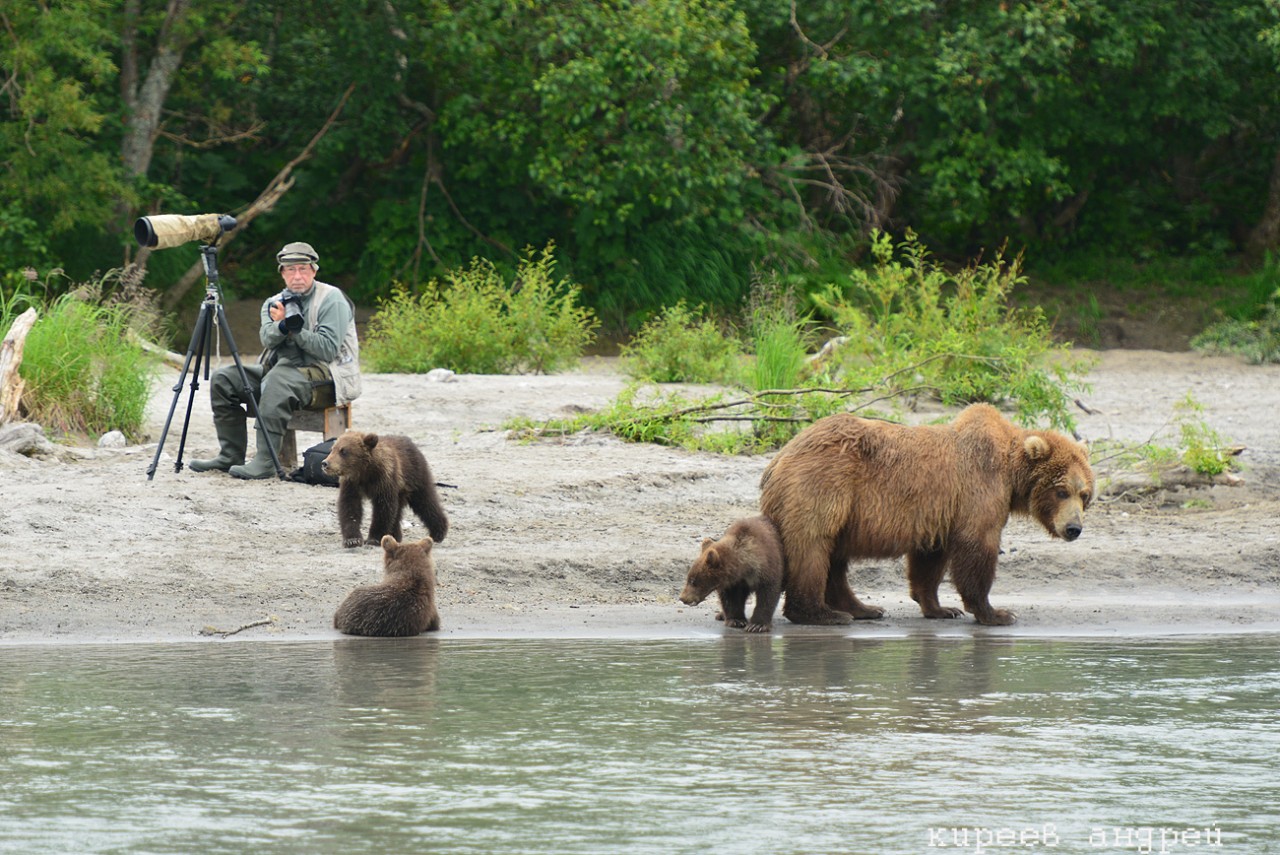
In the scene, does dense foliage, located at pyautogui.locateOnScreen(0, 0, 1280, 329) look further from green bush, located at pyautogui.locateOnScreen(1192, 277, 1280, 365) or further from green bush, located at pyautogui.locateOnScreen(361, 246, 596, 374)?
green bush, located at pyautogui.locateOnScreen(361, 246, 596, 374)

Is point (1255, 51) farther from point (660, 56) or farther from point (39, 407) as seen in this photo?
point (39, 407)

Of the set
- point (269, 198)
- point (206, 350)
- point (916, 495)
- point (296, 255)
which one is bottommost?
point (916, 495)

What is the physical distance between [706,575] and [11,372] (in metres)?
6.06

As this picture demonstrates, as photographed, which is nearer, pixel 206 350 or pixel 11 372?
pixel 206 350

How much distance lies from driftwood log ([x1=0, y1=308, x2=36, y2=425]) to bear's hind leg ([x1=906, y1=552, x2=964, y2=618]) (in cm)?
639

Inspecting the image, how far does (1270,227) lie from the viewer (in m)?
23.8

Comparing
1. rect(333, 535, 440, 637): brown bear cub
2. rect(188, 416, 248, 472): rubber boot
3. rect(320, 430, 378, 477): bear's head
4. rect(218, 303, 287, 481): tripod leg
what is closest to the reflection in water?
rect(333, 535, 440, 637): brown bear cub

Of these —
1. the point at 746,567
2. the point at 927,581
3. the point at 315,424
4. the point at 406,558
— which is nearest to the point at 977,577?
the point at 927,581

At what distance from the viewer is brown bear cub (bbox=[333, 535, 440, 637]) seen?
7.62m

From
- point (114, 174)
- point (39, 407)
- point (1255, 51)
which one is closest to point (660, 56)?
point (114, 174)

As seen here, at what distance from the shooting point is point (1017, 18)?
823 inches

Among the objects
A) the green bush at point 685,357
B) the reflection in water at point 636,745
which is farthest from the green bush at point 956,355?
the reflection in water at point 636,745

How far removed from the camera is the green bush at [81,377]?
11.8 metres

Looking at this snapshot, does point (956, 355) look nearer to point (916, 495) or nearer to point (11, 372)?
point (916, 495)
